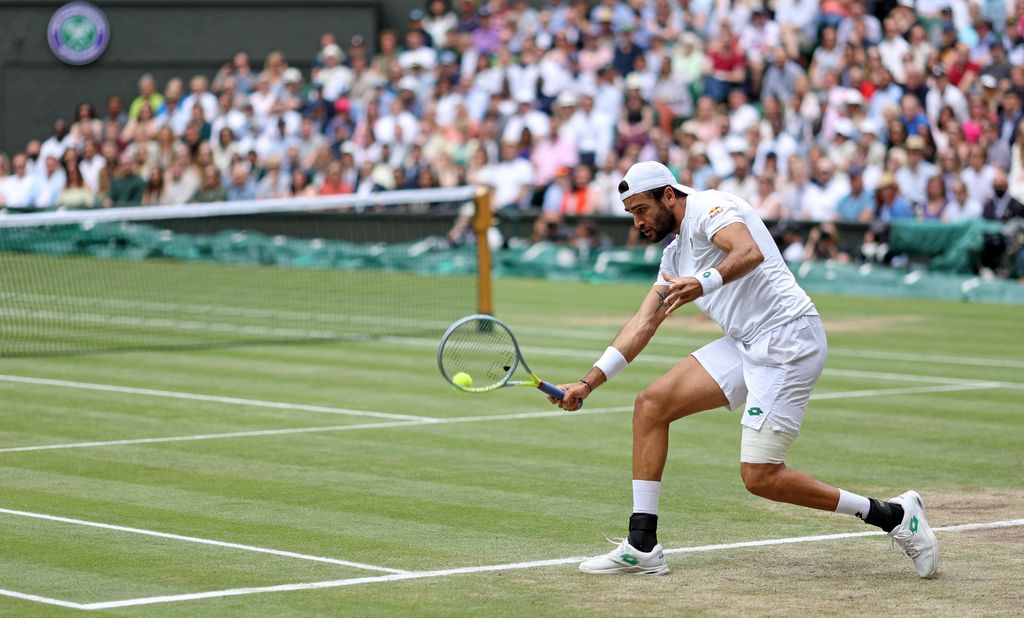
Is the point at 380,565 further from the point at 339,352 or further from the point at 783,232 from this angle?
the point at 783,232

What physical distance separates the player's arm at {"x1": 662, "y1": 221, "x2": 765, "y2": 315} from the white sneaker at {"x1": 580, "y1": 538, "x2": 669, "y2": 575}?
109cm

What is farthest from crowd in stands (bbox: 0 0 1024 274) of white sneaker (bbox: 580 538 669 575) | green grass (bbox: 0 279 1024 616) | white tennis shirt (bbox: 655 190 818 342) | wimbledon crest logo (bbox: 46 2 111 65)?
white sneaker (bbox: 580 538 669 575)

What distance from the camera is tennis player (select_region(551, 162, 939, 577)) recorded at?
25.7 ft

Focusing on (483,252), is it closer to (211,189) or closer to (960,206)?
(960,206)

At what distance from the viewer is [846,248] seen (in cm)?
2478

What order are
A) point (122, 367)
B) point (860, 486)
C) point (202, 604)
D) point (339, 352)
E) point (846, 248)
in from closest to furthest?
point (202, 604) < point (860, 486) < point (122, 367) < point (339, 352) < point (846, 248)

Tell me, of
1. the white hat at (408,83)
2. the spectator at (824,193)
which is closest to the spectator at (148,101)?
the white hat at (408,83)

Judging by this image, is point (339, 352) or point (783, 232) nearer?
point (339, 352)

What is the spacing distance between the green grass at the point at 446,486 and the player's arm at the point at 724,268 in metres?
1.29

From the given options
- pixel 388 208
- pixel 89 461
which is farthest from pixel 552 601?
pixel 388 208

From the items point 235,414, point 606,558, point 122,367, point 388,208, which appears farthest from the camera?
point 388,208

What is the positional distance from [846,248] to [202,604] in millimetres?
18652

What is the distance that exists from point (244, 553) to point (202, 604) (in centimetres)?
109

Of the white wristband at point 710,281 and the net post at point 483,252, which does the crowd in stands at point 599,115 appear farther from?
the white wristband at point 710,281
